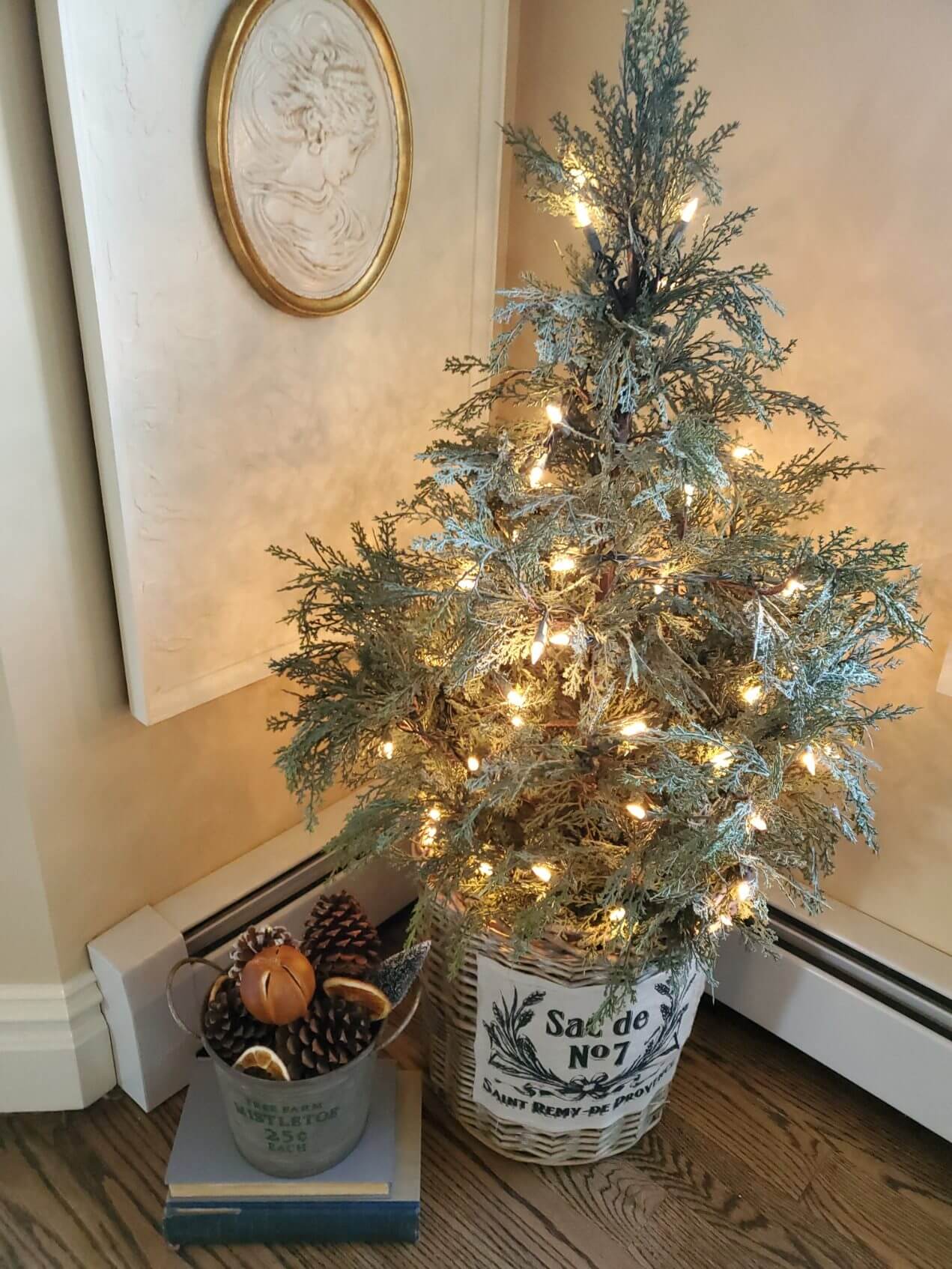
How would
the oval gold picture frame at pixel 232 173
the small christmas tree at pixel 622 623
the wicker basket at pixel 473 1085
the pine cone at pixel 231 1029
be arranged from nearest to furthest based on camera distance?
the small christmas tree at pixel 622 623, the oval gold picture frame at pixel 232 173, the pine cone at pixel 231 1029, the wicker basket at pixel 473 1085

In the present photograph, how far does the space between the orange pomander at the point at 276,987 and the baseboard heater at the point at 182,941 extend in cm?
13

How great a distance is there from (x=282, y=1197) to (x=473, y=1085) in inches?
10.8

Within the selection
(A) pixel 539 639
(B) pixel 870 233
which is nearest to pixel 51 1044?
(A) pixel 539 639

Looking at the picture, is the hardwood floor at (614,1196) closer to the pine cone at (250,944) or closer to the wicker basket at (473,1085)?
the wicker basket at (473,1085)

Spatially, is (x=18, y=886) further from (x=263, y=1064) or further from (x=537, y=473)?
(x=537, y=473)

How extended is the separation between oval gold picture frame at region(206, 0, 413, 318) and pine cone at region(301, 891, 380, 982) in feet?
2.51

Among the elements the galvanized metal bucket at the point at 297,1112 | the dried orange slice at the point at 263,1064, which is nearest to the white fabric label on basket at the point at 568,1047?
the galvanized metal bucket at the point at 297,1112

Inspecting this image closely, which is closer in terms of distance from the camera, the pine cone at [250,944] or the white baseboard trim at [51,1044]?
the pine cone at [250,944]

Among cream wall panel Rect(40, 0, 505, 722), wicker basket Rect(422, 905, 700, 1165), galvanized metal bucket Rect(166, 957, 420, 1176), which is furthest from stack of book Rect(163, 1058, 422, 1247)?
cream wall panel Rect(40, 0, 505, 722)

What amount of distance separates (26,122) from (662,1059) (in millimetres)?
1302

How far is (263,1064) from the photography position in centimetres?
107

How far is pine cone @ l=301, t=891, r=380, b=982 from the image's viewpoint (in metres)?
1.15

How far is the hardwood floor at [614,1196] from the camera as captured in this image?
117 centimetres

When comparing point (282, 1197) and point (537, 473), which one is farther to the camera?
point (282, 1197)
